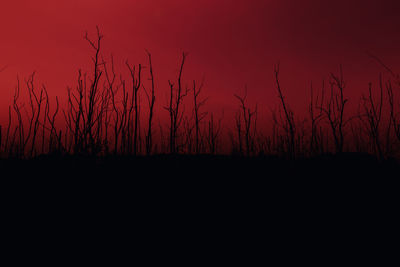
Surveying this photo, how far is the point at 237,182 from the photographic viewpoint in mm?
1777

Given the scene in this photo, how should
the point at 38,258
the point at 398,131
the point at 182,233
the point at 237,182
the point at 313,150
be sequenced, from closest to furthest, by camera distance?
the point at 38,258 → the point at 182,233 → the point at 237,182 → the point at 398,131 → the point at 313,150

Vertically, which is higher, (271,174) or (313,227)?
(271,174)

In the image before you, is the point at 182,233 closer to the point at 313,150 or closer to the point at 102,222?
the point at 102,222

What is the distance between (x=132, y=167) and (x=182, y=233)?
0.77 m

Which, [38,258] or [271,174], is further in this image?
[271,174]

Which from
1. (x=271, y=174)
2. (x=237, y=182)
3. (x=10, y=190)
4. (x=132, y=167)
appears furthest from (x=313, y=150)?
(x=10, y=190)

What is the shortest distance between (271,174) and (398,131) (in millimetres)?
1385

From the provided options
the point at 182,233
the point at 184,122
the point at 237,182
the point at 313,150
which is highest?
the point at 184,122

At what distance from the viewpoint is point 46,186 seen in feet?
5.16

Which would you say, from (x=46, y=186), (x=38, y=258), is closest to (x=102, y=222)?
(x=38, y=258)

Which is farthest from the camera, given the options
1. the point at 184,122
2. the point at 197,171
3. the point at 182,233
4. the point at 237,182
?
the point at 184,122

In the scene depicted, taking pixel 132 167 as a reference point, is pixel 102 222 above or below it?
below

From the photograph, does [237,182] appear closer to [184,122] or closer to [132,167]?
[132,167]

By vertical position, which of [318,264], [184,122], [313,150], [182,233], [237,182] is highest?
[184,122]
